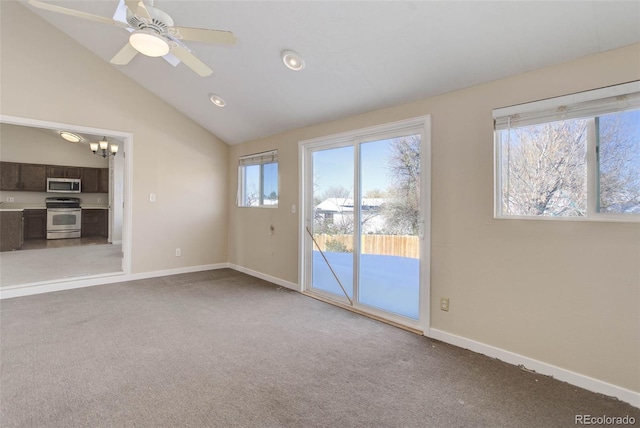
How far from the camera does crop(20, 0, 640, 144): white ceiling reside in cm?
194

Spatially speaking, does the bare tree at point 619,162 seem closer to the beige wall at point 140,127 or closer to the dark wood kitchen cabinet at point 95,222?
the beige wall at point 140,127

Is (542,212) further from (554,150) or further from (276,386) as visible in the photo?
(276,386)

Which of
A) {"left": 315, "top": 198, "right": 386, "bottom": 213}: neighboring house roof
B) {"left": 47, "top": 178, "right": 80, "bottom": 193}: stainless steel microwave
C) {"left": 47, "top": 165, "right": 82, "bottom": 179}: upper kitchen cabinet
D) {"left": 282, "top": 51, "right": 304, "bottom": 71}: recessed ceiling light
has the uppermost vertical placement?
{"left": 282, "top": 51, "right": 304, "bottom": 71}: recessed ceiling light

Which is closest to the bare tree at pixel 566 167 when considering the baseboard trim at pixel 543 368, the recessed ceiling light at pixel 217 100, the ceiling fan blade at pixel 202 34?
the baseboard trim at pixel 543 368

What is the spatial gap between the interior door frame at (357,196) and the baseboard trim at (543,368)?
0.26 metres

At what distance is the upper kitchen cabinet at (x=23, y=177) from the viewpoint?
25.3ft

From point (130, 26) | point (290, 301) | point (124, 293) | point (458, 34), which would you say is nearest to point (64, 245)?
point (124, 293)

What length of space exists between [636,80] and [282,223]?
3755 mm

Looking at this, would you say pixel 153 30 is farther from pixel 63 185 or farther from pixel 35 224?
pixel 35 224

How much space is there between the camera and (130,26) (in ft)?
6.72

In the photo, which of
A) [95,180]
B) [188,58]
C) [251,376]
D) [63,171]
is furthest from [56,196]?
[251,376]

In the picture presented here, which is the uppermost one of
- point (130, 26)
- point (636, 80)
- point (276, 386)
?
point (130, 26)

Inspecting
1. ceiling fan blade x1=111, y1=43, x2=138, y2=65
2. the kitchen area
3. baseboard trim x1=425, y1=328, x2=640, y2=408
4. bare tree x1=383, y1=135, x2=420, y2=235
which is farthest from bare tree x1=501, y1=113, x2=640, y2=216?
the kitchen area

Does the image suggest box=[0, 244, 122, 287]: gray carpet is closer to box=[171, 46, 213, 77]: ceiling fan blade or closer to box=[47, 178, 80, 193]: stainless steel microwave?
box=[47, 178, 80, 193]: stainless steel microwave
